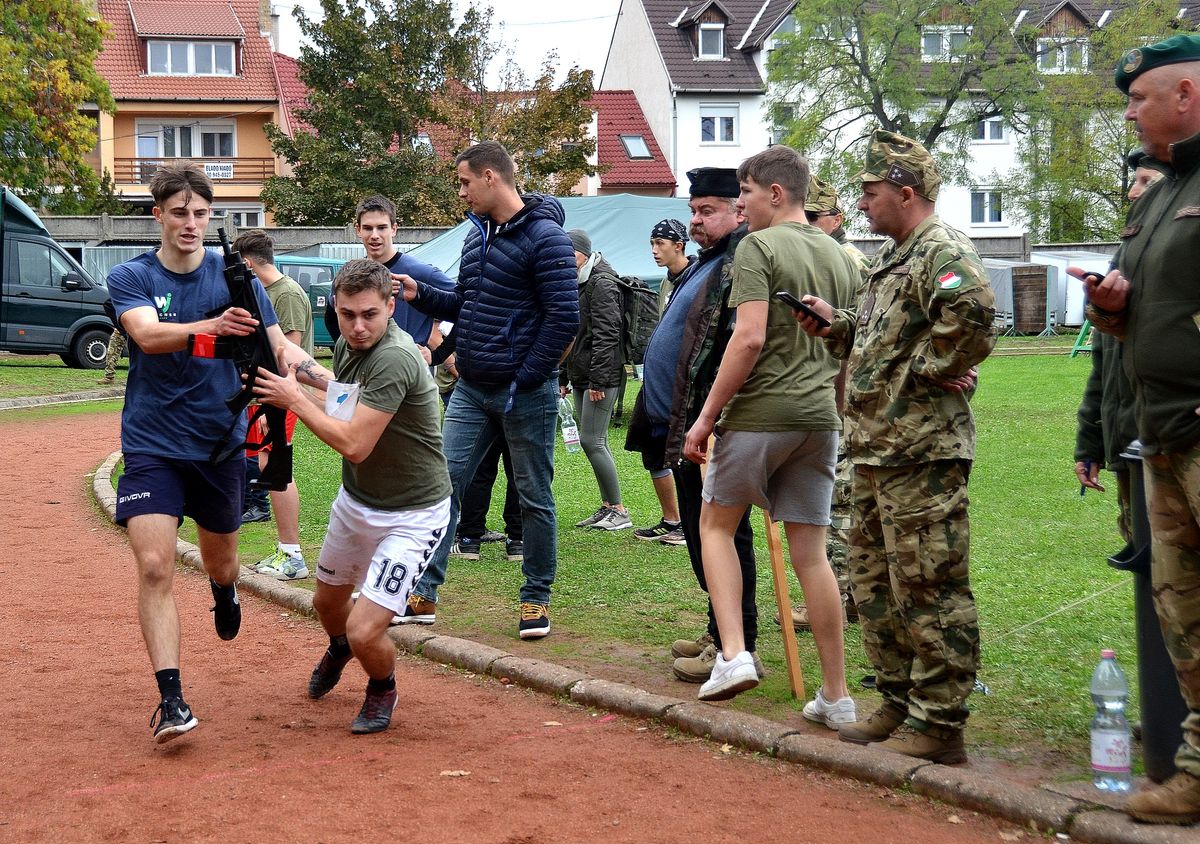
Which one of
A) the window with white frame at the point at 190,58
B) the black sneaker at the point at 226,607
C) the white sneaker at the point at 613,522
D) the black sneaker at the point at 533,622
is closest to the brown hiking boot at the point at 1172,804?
the black sneaker at the point at 533,622

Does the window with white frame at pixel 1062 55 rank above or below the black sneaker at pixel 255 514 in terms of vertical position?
above

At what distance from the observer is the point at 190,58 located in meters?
57.5

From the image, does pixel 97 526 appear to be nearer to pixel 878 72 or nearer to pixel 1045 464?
pixel 1045 464

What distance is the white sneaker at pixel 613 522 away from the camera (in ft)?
33.9

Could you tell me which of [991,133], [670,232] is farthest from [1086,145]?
[670,232]

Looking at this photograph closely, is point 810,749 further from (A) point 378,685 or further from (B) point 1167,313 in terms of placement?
(B) point 1167,313

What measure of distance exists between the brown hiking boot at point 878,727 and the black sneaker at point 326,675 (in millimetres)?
2231

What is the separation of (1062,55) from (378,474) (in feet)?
179

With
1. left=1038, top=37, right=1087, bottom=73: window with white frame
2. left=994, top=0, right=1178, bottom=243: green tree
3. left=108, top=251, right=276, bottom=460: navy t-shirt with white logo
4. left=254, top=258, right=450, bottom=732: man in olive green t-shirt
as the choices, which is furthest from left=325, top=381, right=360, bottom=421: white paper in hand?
left=1038, top=37, right=1087, bottom=73: window with white frame

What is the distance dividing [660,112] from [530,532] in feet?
175

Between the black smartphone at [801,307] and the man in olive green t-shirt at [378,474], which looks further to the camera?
the man in olive green t-shirt at [378,474]

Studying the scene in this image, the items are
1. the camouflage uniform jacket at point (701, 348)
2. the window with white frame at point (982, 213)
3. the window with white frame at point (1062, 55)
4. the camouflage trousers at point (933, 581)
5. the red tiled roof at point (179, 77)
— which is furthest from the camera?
the window with white frame at point (982, 213)

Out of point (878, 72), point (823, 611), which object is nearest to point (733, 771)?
point (823, 611)

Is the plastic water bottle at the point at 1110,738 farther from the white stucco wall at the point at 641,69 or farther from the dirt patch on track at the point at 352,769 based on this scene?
the white stucco wall at the point at 641,69
